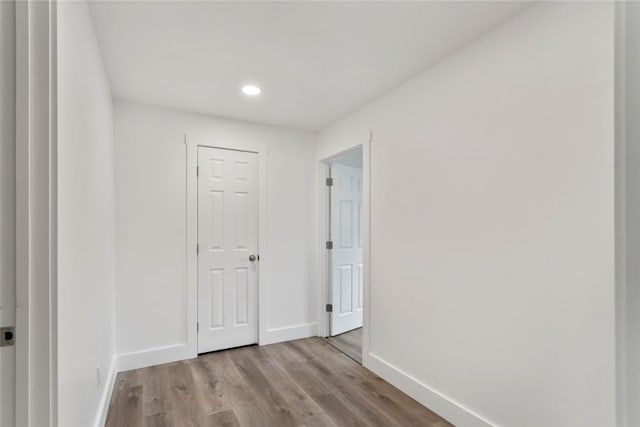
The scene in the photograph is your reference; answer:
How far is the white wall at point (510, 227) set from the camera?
134 cm

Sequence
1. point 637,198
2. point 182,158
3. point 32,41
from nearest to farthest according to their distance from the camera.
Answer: point 637,198, point 32,41, point 182,158

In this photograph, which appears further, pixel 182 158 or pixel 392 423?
pixel 182 158

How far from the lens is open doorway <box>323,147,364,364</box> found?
11.5 feet

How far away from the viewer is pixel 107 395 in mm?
2051

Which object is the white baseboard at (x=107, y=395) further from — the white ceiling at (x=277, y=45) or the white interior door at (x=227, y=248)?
the white ceiling at (x=277, y=45)

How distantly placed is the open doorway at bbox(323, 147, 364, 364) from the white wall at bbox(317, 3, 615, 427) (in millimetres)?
1105

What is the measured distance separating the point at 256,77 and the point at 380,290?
1921 millimetres

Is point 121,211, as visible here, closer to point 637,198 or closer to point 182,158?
point 182,158

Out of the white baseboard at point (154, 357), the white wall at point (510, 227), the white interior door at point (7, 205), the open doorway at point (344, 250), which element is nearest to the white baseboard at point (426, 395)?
the white wall at point (510, 227)

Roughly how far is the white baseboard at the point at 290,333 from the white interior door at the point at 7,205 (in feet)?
8.11

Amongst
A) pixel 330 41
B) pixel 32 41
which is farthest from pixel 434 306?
pixel 32 41

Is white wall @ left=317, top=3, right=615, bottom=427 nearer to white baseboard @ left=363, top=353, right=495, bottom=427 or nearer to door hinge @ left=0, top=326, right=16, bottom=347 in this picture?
white baseboard @ left=363, top=353, right=495, bottom=427

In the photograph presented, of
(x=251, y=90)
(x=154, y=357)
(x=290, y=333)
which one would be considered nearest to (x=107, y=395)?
(x=154, y=357)

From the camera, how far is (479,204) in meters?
1.81
